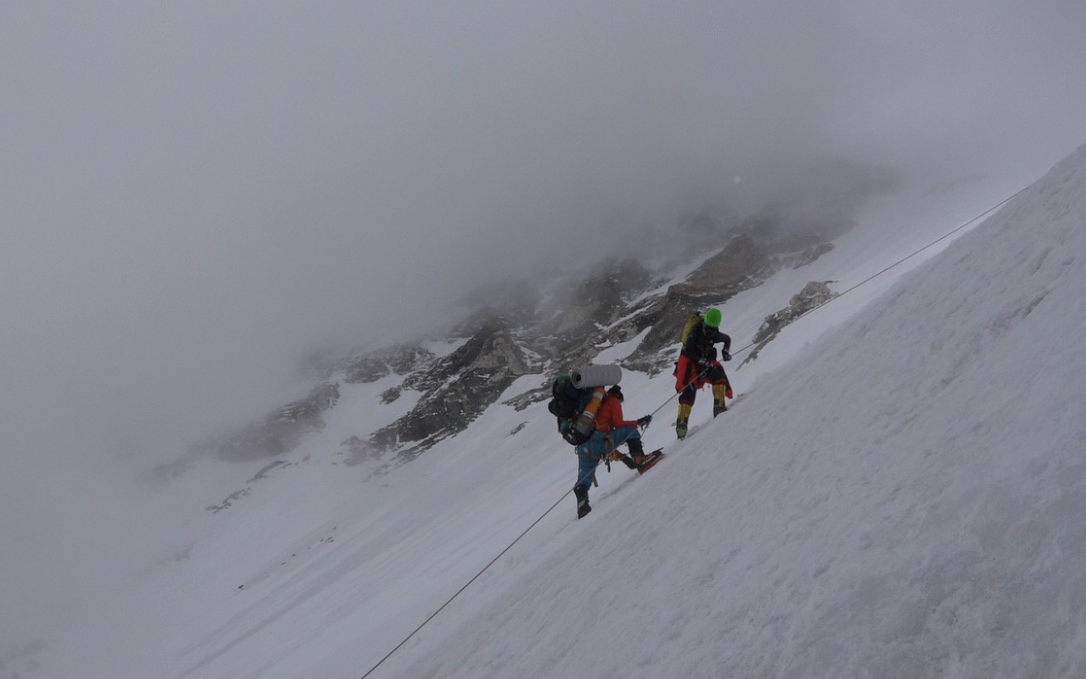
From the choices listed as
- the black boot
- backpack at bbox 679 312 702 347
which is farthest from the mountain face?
the black boot

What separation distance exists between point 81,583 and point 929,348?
10082cm

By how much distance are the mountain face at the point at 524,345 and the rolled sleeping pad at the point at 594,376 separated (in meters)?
34.6

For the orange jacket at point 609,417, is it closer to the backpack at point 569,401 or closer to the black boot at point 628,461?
the backpack at point 569,401

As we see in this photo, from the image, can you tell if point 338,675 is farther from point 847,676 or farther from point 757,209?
point 757,209

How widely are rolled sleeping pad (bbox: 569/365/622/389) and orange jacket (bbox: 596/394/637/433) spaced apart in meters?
0.32

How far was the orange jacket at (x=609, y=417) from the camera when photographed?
8234 millimetres

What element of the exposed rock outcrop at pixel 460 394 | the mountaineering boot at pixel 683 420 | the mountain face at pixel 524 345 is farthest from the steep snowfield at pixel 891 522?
the exposed rock outcrop at pixel 460 394

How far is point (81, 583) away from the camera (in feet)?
246

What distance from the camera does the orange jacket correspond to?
324 inches

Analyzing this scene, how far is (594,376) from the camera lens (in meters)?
8.05

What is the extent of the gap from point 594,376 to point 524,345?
231 ft

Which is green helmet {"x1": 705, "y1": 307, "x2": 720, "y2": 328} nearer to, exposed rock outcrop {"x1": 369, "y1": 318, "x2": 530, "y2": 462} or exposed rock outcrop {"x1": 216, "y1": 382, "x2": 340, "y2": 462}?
exposed rock outcrop {"x1": 369, "y1": 318, "x2": 530, "y2": 462}

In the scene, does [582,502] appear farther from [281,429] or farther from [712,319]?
[281,429]

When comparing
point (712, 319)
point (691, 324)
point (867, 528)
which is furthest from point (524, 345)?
point (867, 528)
